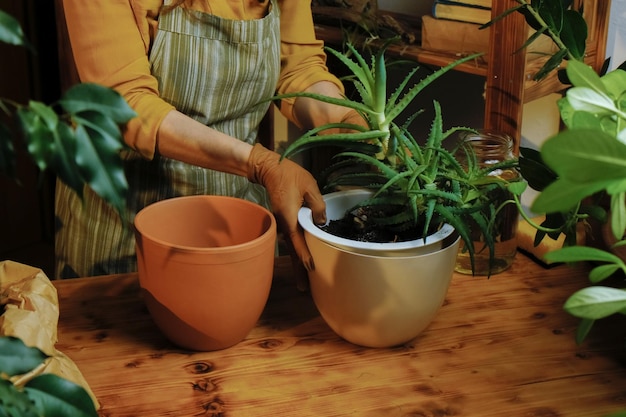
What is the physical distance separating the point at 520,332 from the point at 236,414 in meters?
0.43

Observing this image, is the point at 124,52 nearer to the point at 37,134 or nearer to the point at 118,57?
the point at 118,57

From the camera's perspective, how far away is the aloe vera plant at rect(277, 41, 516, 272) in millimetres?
1089

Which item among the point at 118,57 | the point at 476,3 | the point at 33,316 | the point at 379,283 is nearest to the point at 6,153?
the point at 33,316

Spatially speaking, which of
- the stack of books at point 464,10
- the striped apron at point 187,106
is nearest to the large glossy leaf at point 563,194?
the striped apron at point 187,106

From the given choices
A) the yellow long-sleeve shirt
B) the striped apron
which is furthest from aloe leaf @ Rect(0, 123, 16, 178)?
the striped apron

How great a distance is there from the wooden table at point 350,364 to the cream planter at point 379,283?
43mm

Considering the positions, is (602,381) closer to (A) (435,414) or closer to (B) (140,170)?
(A) (435,414)

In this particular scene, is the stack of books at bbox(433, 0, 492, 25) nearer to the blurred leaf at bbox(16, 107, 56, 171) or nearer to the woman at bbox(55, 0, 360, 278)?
the woman at bbox(55, 0, 360, 278)

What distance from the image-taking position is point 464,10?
1.83 metres

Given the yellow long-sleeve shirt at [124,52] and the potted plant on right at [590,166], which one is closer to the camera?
the potted plant on right at [590,166]

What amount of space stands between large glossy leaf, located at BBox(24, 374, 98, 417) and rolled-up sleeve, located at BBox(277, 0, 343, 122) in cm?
117

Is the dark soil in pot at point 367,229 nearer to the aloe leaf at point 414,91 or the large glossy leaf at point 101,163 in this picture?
the aloe leaf at point 414,91

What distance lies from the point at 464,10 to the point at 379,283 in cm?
98

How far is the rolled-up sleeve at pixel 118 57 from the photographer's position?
1.37 meters
